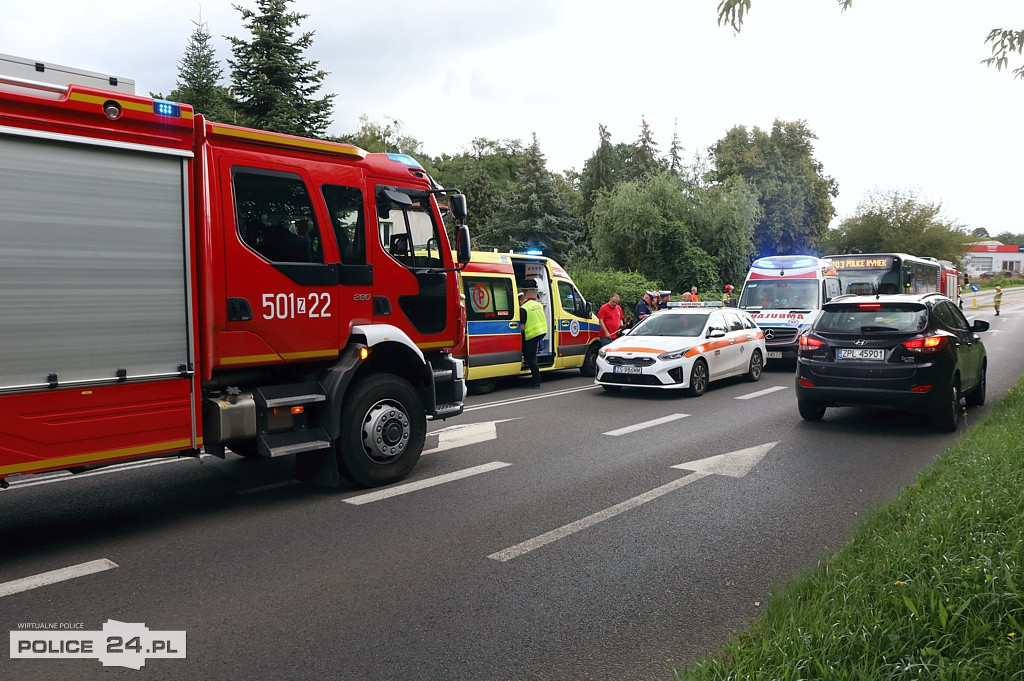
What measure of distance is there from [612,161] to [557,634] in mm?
60405

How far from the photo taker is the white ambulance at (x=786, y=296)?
16.9 m

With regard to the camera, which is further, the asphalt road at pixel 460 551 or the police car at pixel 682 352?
the police car at pixel 682 352

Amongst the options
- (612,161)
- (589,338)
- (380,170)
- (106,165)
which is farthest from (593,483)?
(612,161)

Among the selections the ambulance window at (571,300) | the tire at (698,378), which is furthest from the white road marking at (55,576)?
the ambulance window at (571,300)

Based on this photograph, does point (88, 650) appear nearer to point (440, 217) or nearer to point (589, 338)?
point (440, 217)

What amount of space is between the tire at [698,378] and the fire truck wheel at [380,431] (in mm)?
6772

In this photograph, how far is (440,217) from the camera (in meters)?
7.61

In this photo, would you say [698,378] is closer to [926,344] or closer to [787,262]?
[926,344]

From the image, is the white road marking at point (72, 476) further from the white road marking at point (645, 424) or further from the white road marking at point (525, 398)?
the white road marking at point (645, 424)

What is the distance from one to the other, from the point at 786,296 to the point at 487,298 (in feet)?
27.1

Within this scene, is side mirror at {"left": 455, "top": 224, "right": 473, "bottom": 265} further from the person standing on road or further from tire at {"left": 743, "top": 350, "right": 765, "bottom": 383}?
the person standing on road

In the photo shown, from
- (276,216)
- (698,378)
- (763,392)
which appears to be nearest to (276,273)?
(276,216)

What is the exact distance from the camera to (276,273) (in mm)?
6070

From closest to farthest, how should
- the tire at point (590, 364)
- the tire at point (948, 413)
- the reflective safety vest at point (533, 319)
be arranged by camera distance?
the tire at point (948, 413) → the reflective safety vest at point (533, 319) → the tire at point (590, 364)
